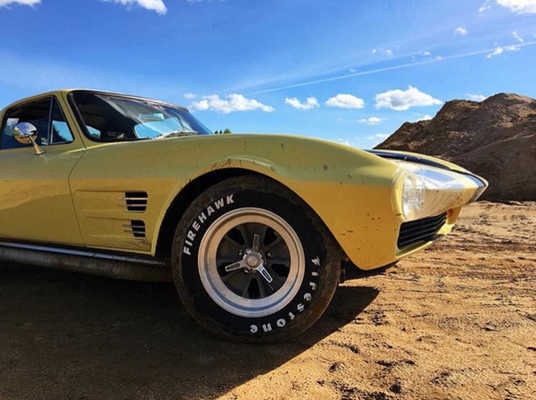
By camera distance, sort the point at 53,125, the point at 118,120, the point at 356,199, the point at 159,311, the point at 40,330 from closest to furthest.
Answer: the point at 356,199 < the point at 40,330 < the point at 159,311 < the point at 118,120 < the point at 53,125

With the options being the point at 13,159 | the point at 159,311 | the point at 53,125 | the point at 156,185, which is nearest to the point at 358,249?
the point at 156,185

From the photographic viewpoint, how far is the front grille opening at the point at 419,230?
2.13 metres

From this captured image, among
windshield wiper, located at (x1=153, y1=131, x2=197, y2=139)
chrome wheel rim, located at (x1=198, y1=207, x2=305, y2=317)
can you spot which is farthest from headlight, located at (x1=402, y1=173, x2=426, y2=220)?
windshield wiper, located at (x1=153, y1=131, x2=197, y2=139)

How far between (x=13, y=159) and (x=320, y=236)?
8.85ft

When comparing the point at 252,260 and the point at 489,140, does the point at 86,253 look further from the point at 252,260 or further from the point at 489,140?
the point at 489,140

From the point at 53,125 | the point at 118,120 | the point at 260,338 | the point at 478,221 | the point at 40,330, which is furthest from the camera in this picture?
the point at 478,221

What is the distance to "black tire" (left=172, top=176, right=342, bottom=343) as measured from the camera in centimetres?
199

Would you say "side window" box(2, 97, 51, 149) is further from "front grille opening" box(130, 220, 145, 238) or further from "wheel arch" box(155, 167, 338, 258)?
"wheel arch" box(155, 167, 338, 258)

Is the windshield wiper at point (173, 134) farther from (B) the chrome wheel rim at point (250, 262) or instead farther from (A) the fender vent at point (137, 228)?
(B) the chrome wheel rim at point (250, 262)

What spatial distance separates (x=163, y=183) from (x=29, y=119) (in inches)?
82.7

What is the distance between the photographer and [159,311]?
2.69m

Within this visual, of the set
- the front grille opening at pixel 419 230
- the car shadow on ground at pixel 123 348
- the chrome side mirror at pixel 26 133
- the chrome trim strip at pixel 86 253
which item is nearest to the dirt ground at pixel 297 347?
the car shadow on ground at pixel 123 348

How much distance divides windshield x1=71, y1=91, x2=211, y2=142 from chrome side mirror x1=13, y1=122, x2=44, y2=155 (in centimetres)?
37

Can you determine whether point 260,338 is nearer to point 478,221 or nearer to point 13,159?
point 13,159
